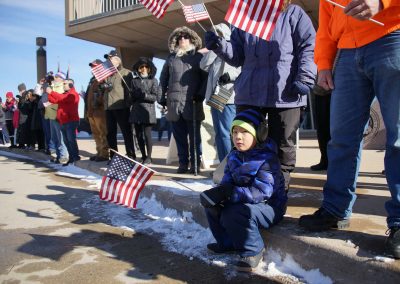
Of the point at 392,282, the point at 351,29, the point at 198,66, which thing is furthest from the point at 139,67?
the point at 392,282

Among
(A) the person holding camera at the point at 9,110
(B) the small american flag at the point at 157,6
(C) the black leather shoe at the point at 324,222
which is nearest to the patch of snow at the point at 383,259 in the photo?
(C) the black leather shoe at the point at 324,222

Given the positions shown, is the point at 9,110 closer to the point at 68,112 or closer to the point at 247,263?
the point at 68,112

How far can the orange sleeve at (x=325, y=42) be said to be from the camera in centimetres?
247

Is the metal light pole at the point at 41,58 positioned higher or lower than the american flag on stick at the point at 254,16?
higher

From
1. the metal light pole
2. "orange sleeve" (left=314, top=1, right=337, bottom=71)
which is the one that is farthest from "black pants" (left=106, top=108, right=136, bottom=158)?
the metal light pole

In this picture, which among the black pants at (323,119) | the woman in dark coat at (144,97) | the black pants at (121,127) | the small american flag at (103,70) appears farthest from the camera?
the black pants at (121,127)

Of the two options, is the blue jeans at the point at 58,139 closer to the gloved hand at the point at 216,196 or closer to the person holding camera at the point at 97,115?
the person holding camera at the point at 97,115

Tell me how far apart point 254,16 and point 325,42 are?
1.61 feet

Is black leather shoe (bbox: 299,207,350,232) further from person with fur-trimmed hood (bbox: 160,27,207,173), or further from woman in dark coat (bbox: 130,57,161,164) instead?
woman in dark coat (bbox: 130,57,161,164)

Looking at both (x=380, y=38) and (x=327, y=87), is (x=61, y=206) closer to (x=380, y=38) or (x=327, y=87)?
(x=327, y=87)

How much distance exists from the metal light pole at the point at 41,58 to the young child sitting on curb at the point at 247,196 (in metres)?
17.4

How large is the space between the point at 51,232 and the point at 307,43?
2.71 meters

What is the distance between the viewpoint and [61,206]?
4.48 meters

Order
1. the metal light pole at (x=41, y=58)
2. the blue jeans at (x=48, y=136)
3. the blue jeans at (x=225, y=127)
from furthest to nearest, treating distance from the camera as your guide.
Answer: the metal light pole at (x=41, y=58)
the blue jeans at (x=48, y=136)
the blue jeans at (x=225, y=127)
